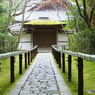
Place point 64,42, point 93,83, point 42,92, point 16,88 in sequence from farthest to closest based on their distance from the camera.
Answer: point 64,42 → point 93,83 → point 16,88 → point 42,92

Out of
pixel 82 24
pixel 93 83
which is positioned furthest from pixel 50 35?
pixel 93 83

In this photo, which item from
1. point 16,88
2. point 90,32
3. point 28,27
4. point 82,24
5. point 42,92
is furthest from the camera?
point 28,27

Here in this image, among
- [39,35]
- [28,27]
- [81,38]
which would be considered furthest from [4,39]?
[39,35]

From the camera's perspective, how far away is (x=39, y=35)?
85.1ft

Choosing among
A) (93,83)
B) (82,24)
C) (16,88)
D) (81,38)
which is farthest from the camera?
(82,24)

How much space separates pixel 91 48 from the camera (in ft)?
38.2

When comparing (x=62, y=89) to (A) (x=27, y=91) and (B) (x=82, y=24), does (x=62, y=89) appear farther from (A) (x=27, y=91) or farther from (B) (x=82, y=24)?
(B) (x=82, y=24)

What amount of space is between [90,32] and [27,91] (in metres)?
7.17

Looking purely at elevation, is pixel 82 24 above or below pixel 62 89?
above

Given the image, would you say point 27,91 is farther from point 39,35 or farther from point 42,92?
point 39,35

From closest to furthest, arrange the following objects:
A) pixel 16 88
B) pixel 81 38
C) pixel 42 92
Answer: pixel 42 92
pixel 16 88
pixel 81 38

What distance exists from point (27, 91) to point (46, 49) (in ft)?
67.2

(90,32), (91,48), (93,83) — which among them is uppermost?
(90,32)

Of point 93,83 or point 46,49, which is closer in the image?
point 93,83
